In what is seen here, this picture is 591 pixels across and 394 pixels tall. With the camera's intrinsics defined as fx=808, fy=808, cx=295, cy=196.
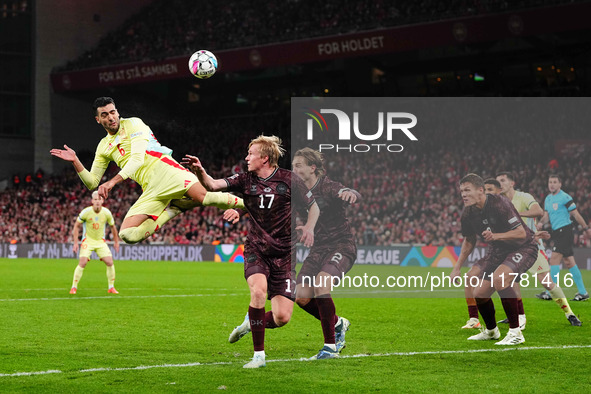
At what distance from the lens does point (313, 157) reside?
8.15 metres

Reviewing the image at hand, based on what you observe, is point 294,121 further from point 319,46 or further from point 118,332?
point 319,46

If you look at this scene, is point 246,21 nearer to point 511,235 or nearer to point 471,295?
point 471,295

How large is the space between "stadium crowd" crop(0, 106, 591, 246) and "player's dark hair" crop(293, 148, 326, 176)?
331cm

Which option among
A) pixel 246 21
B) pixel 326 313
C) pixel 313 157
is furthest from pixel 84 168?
pixel 246 21

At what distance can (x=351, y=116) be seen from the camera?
8773 millimetres

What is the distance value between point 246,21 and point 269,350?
3334 cm

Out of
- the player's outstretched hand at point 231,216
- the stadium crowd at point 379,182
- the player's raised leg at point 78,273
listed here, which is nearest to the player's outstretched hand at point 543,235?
the stadium crowd at point 379,182

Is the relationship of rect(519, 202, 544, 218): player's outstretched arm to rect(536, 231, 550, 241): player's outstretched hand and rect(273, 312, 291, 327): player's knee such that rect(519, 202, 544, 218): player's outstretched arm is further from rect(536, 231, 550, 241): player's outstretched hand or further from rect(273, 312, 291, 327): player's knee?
rect(273, 312, 291, 327): player's knee

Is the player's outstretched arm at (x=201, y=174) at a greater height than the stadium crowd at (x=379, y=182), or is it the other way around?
the stadium crowd at (x=379, y=182)

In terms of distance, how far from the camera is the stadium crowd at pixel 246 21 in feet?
108

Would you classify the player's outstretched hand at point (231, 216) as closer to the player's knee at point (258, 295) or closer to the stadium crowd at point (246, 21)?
the player's knee at point (258, 295)

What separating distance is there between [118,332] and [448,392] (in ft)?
16.8

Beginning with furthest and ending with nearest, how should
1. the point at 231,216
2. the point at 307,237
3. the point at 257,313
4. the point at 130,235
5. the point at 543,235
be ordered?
the point at 543,235 → the point at 130,235 → the point at 231,216 → the point at 307,237 → the point at 257,313

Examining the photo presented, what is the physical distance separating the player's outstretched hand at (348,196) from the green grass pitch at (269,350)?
158 cm
